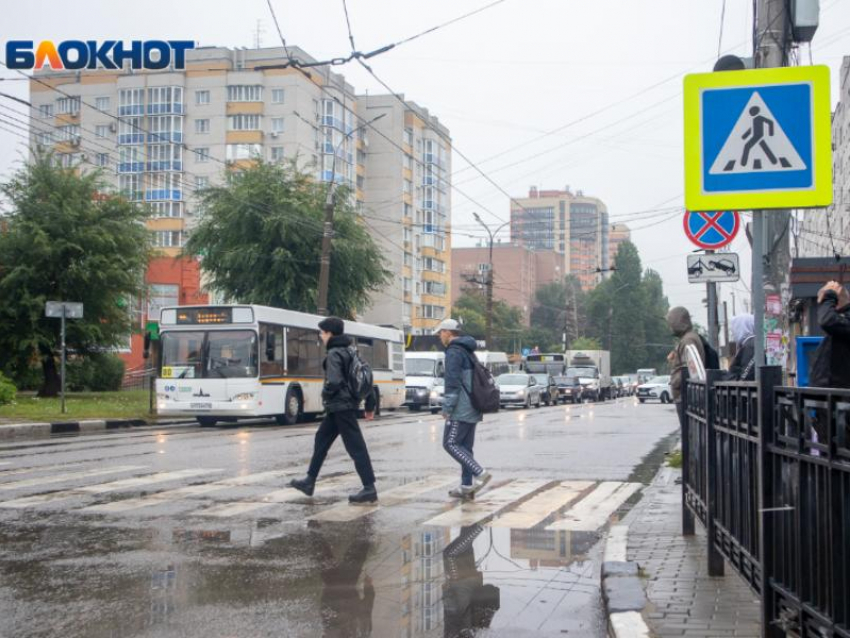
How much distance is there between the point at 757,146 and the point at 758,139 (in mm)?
34

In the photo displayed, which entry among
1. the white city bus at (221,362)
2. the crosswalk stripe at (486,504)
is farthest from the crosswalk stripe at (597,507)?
the white city bus at (221,362)

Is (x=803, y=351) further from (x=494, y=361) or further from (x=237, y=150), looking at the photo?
(x=237, y=150)

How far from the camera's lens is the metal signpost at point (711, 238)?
12188 mm

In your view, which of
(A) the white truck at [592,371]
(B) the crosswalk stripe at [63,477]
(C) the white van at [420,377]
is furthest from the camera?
(A) the white truck at [592,371]

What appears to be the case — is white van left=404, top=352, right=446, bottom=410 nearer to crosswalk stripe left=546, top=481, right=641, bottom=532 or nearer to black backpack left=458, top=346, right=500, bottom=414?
crosswalk stripe left=546, top=481, right=641, bottom=532

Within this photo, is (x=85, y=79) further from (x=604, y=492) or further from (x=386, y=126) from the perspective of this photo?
(x=604, y=492)

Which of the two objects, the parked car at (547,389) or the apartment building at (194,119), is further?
the apartment building at (194,119)

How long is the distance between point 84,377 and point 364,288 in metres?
11.9

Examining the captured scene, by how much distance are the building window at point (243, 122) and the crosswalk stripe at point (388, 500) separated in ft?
237

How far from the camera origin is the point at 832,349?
6.21 m

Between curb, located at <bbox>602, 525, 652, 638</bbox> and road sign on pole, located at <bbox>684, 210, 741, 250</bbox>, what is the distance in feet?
18.9

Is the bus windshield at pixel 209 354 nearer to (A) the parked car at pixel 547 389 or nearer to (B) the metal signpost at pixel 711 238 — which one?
(B) the metal signpost at pixel 711 238

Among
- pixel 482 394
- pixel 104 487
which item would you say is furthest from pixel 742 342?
pixel 104 487

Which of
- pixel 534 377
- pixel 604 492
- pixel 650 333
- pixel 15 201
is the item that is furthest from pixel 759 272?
pixel 650 333
